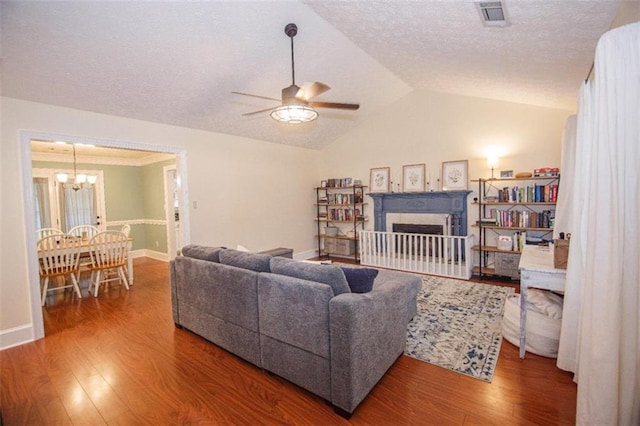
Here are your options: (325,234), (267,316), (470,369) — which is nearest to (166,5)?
(267,316)

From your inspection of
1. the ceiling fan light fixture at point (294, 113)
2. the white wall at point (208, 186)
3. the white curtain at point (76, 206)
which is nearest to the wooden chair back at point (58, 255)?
the white wall at point (208, 186)

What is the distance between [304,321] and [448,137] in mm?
4591

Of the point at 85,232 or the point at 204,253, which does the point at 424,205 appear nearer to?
the point at 204,253

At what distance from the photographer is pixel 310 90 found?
2498 mm

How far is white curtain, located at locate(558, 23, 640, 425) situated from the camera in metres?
1.38

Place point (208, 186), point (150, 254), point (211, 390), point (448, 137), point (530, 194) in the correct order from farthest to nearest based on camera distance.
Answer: point (150, 254)
point (448, 137)
point (208, 186)
point (530, 194)
point (211, 390)

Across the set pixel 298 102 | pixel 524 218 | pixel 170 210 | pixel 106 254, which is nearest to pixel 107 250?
pixel 106 254

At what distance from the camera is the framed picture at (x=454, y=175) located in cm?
502

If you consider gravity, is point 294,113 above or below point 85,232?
above

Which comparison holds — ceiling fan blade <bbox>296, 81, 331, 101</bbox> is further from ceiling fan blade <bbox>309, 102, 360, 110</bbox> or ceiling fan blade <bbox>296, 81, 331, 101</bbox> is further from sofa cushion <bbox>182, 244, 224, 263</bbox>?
sofa cushion <bbox>182, 244, 224, 263</bbox>

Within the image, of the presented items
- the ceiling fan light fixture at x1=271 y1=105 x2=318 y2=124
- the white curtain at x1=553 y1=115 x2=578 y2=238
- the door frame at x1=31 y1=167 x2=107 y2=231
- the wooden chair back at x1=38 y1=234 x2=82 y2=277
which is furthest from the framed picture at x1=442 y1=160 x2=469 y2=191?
the door frame at x1=31 y1=167 x2=107 y2=231

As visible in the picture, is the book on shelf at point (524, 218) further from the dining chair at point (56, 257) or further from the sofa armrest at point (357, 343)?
the dining chair at point (56, 257)

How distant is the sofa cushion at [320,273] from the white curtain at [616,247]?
1353 millimetres

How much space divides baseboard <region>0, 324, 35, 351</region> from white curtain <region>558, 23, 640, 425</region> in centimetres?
462
